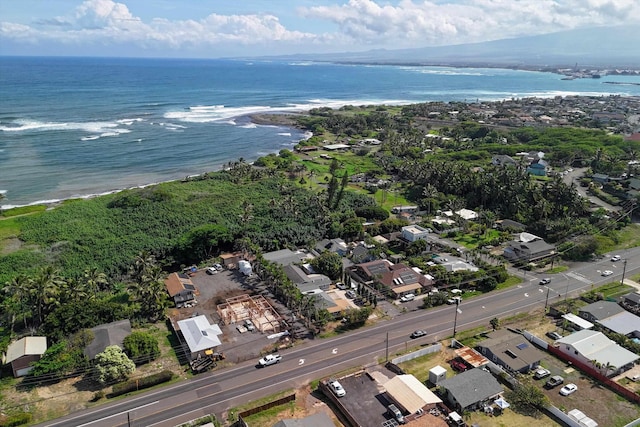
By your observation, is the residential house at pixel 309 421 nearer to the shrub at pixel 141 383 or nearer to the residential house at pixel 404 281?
the shrub at pixel 141 383

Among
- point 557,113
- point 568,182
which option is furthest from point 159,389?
point 557,113

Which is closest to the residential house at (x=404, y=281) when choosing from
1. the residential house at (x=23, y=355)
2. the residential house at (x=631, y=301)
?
the residential house at (x=631, y=301)

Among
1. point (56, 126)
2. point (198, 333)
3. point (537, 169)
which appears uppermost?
point (56, 126)

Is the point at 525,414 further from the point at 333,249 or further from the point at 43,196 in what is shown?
the point at 43,196

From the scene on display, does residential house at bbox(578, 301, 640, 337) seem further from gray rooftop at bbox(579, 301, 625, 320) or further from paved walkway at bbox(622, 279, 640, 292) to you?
paved walkway at bbox(622, 279, 640, 292)

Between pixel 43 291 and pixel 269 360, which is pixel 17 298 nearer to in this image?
pixel 43 291

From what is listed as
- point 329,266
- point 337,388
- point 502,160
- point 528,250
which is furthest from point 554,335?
point 502,160

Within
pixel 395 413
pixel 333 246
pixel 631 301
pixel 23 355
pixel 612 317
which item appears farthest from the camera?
pixel 333 246
